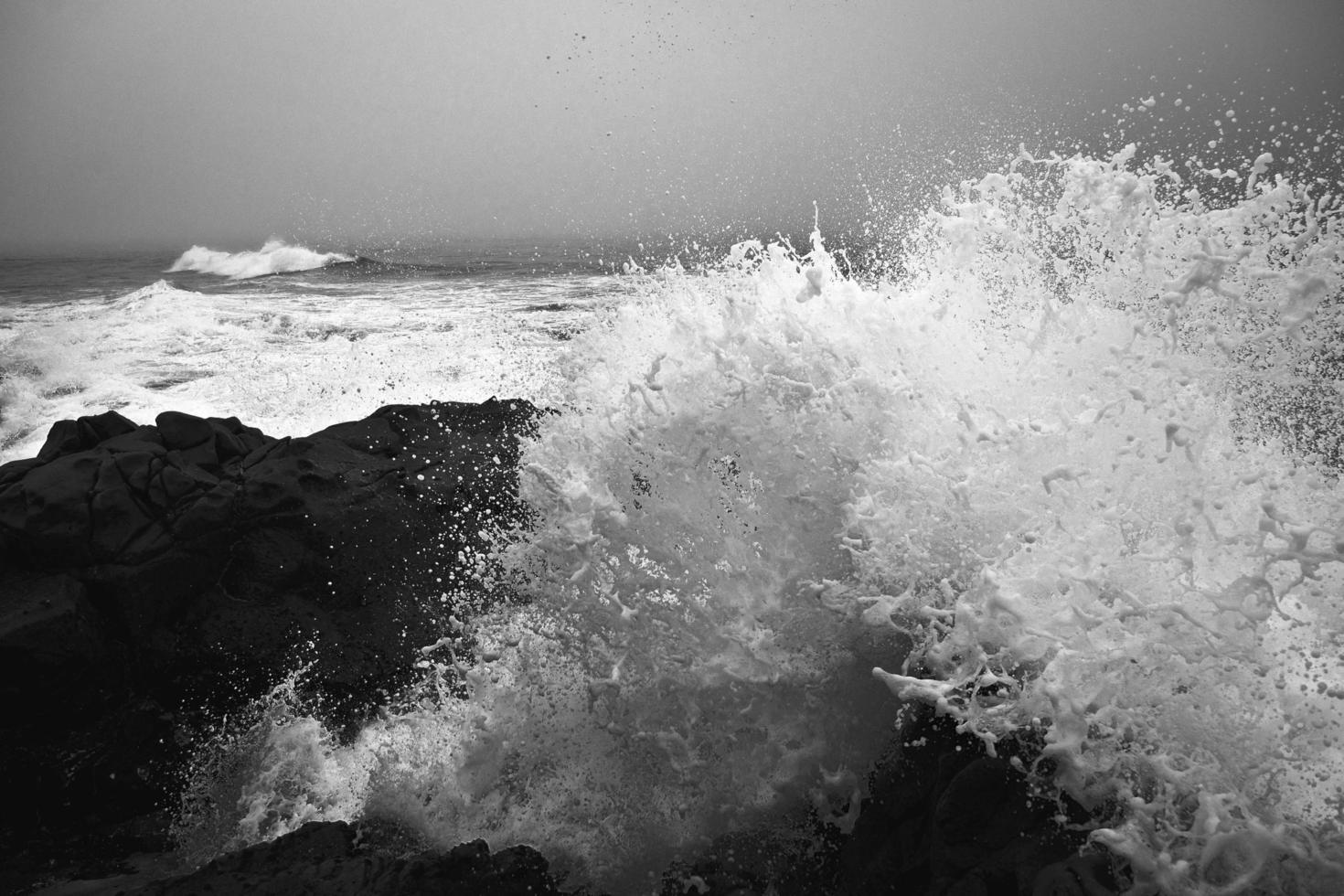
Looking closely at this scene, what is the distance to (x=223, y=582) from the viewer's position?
14.8ft

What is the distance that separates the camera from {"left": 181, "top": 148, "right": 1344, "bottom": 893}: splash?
8.55 feet

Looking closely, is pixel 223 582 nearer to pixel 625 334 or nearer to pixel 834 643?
pixel 625 334

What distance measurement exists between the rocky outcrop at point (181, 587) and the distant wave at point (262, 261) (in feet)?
80.5

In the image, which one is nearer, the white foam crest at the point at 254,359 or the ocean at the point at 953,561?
the ocean at the point at 953,561

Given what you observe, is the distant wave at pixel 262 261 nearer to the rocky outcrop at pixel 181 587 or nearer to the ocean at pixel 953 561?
the rocky outcrop at pixel 181 587

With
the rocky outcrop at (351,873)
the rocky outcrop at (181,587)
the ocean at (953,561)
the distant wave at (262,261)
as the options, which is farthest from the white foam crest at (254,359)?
the distant wave at (262,261)

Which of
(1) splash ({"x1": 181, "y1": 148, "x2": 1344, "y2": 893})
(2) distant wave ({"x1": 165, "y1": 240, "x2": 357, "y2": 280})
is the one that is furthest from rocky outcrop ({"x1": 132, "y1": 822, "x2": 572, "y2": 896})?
(2) distant wave ({"x1": 165, "y1": 240, "x2": 357, "y2": 280})

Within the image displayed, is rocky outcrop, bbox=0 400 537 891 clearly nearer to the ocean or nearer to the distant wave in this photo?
the ocean

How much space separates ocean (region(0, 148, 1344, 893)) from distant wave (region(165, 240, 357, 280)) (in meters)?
26.5

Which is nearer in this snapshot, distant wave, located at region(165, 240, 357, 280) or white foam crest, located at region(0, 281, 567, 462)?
white foam crest, located at region(0, 281, 567, 462)

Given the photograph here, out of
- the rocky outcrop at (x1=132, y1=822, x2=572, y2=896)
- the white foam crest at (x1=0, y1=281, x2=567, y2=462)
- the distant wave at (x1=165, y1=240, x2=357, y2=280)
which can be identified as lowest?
the rocky outcrop at (x1=132, y1=822, x2=572, y2=896)

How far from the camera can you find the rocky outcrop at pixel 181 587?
12.3 ft

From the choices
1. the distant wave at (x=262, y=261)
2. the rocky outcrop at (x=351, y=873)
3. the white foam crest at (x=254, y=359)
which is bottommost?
the rocky outcrop at (x=351, y=873)

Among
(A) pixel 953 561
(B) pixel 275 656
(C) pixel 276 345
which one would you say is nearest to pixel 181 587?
(B) pixel 275 656
